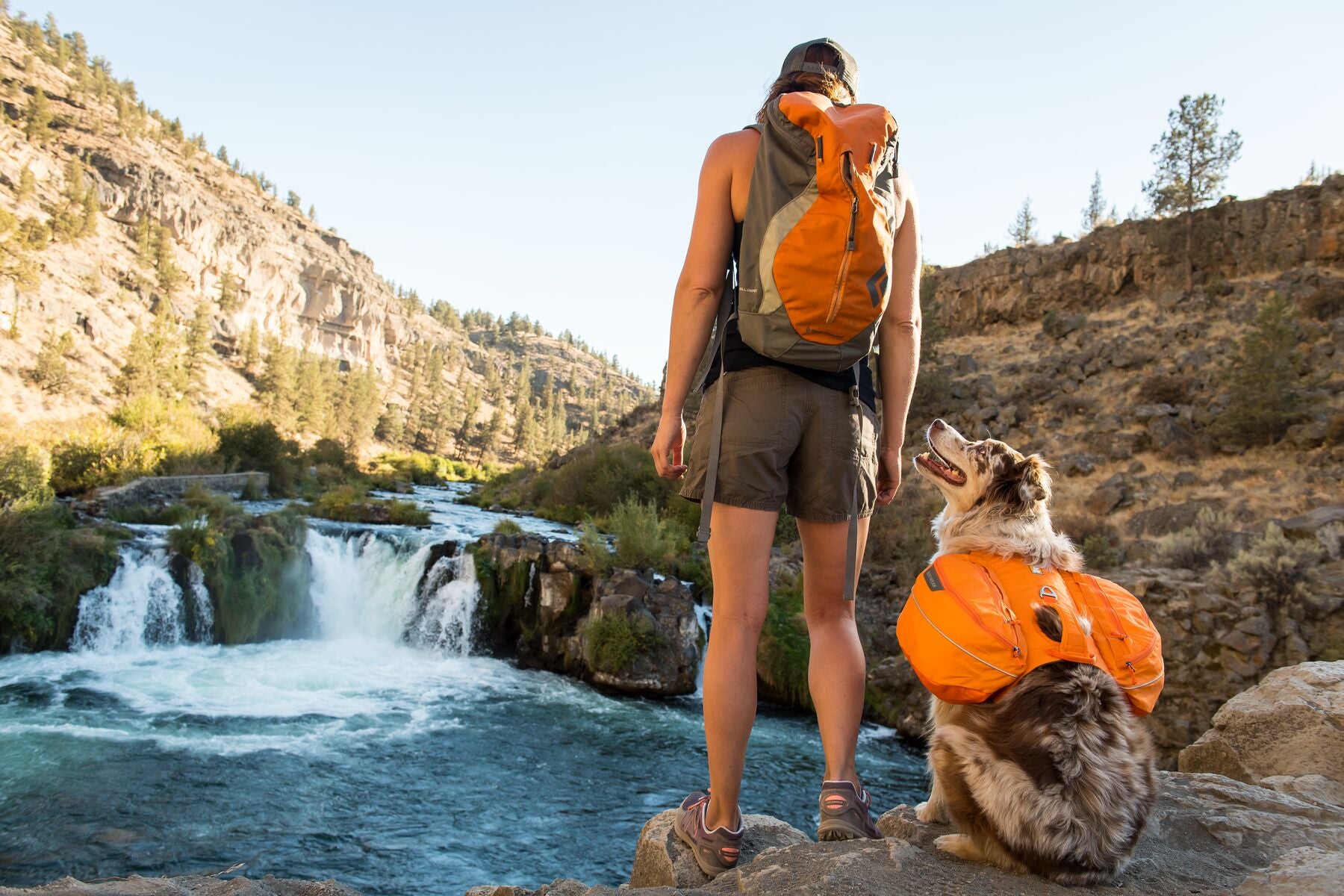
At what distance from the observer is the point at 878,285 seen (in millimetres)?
2074

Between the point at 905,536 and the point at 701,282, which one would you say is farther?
the point at 905,536

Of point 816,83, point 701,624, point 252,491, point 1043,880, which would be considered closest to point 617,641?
point 701,624

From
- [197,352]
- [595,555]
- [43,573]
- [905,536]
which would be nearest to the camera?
[43,573]

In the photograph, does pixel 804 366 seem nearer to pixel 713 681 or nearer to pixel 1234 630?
pixel 713 681

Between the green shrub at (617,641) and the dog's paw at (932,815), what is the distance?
8709 mm

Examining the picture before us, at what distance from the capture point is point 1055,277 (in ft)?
115

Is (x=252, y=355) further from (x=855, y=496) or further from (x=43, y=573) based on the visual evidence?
(x=855, y=496)

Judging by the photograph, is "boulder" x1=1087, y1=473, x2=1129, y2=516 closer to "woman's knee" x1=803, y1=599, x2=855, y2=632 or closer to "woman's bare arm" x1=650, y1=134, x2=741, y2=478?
"woman's knee" x1=803, y1=599, x2=855, y2=632

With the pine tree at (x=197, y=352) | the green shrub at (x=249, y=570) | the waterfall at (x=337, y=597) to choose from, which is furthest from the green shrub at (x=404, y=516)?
the pine tree at (x=197, y=352)

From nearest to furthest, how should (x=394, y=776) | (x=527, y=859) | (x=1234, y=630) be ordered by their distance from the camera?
(x=527, y=859) < (x=394, y=776) < (x=1234, y=630)

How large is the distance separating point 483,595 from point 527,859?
729cm

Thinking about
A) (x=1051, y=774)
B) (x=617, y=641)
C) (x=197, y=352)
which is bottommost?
(x=617, y=641)

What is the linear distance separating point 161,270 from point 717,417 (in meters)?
71.2

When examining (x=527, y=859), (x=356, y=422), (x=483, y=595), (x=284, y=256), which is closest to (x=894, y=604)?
(x=483, y=595)
